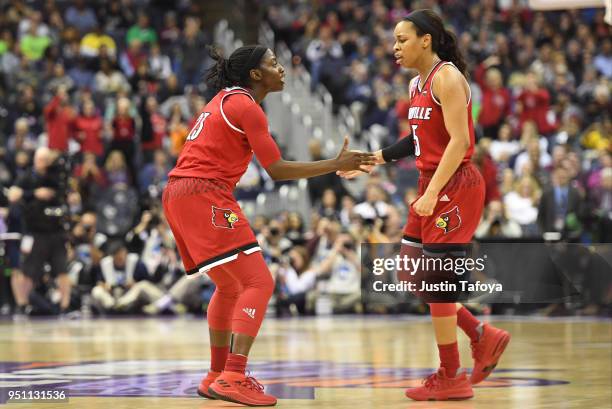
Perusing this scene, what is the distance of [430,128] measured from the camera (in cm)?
752

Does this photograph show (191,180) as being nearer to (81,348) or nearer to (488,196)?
(81,348)

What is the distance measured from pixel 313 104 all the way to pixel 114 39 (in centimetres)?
486

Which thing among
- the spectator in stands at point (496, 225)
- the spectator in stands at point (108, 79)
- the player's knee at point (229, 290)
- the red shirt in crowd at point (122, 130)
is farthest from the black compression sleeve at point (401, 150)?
the spectator in stands at point (108, 79)

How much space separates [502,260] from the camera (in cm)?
672

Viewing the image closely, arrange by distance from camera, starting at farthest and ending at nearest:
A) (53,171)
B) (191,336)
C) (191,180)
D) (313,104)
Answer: (313,104)
(53,171)
(191,336)
(191,180)

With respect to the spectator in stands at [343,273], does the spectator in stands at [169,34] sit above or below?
above

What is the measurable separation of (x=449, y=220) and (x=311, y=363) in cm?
282

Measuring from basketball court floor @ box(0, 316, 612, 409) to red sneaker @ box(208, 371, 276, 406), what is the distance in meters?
0.14

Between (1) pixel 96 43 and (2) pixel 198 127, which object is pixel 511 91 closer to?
(1) pixel 96 43

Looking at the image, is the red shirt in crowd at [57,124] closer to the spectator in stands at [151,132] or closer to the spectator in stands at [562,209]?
the spectator in stands at [151,132]

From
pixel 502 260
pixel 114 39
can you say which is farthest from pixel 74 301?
pixel 502 260

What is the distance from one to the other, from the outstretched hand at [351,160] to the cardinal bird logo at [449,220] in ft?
1.77

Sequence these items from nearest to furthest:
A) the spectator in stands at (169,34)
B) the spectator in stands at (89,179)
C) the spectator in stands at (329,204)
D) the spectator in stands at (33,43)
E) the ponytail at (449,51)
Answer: the ponytail at (449,51) → the spectator in stands at (329,204) → the spectator in stands at (89,179) → the spectator in stands at (33,43) → the spectator in stands at (169,34)

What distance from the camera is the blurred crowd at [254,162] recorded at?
1662cm
